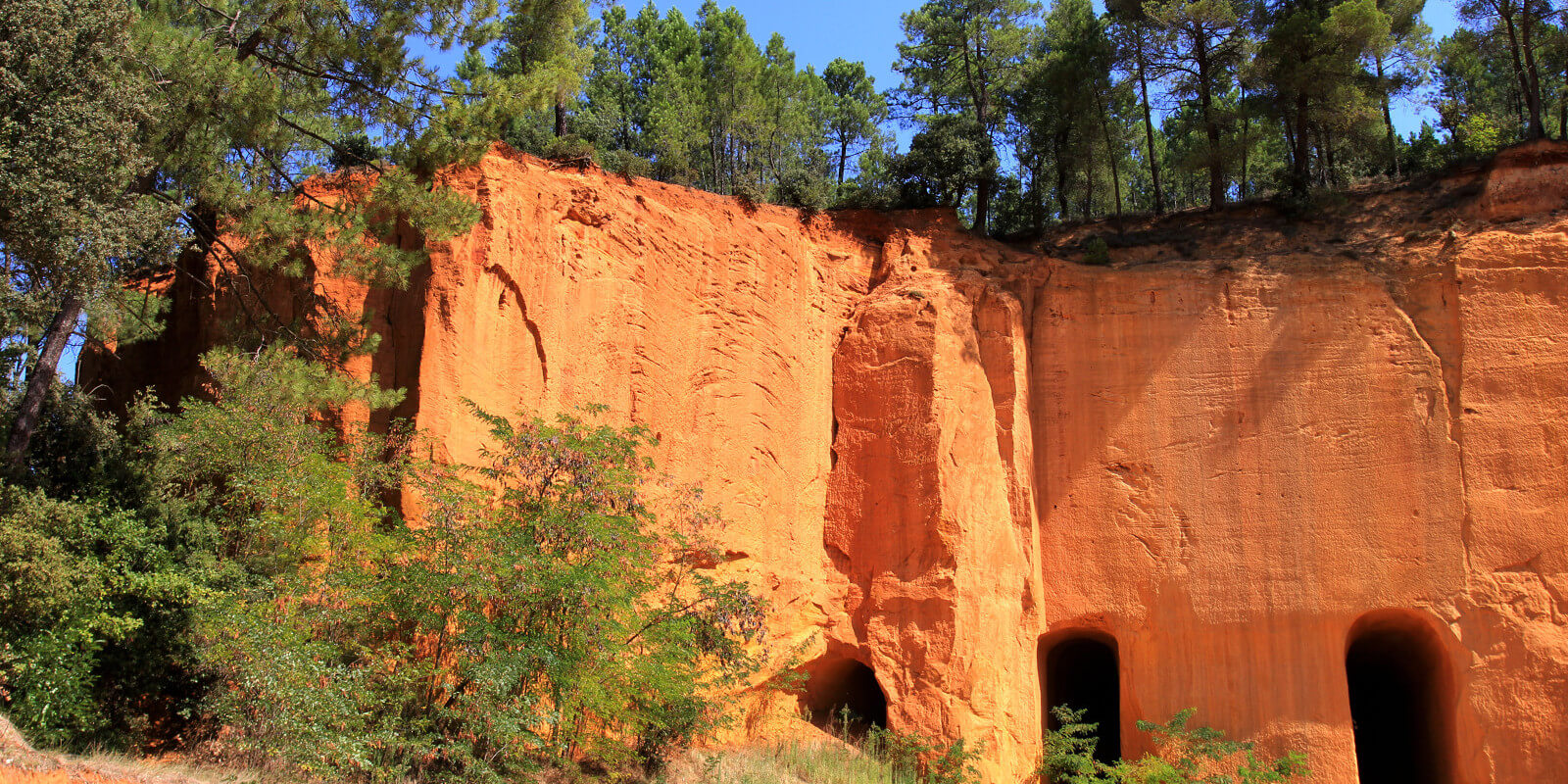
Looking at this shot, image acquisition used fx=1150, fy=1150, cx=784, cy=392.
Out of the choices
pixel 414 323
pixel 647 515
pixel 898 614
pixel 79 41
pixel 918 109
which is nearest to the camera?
pixel 79 41

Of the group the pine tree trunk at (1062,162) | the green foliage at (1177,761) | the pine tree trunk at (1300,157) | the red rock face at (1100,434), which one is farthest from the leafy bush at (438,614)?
the pine tree trunk at (1062,162)

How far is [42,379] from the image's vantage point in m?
12.4

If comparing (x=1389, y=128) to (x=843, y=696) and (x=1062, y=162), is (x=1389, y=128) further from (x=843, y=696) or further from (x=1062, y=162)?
(x=843, y=696)

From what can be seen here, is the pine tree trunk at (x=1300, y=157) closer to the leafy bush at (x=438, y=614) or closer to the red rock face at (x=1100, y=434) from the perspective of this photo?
the red rock face at (x=1100, y=434)

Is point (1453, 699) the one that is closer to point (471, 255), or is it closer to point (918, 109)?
point (471, 255)

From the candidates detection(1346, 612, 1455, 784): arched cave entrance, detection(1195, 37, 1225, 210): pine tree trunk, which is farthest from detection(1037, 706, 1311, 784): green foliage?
detection(1195, 37, 1225, 210): pine tree trunk

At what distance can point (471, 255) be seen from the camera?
15656mm

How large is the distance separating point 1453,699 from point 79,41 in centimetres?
1922

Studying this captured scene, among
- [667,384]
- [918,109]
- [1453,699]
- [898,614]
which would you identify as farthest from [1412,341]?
[918,109]

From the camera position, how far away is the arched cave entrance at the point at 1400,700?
671 inches

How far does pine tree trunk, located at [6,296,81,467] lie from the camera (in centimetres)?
1206

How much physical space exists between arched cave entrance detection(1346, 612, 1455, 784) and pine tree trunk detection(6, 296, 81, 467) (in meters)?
17.5

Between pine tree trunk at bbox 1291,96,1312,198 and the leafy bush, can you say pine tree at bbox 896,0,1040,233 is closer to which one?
pine tree trunk at bbox 1291,96,1312,198

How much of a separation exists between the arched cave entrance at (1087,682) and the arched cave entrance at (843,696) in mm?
2818
